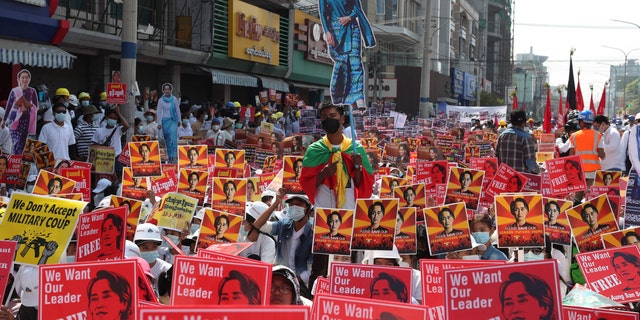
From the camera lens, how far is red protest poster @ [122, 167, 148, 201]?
9797 millimetres

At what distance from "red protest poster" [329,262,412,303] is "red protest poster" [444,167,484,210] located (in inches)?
175

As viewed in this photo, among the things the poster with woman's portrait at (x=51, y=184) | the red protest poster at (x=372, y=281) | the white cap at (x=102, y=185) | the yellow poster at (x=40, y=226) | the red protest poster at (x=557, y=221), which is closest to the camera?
the red protest poster at (x=372, y=281)

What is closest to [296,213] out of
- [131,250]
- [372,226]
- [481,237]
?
[372,226]

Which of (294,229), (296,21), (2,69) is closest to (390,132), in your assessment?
(2,69)

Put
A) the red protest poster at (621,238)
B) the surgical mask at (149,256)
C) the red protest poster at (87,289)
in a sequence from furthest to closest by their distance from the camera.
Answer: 1. the surgical mask at (149,256)
2. the red protest poster at (621,238)
3. the red protest poster at (87,289)

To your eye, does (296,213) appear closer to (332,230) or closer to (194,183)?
(332,230)

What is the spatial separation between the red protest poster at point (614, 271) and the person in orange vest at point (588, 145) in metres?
6.39

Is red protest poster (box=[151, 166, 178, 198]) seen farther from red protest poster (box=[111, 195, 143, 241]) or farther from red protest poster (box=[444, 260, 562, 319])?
red protest poster (box=[444, 260, 562, 319])

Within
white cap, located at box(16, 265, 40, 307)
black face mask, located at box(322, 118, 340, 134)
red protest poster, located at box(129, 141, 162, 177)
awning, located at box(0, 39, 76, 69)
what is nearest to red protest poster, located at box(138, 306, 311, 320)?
white cap, located at box(16, 265, 40, 307)

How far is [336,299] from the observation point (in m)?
3.75

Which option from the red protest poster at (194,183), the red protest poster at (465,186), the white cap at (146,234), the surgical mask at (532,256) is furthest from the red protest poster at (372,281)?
the red protest poster at (194,183)

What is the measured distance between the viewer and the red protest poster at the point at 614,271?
5.95m

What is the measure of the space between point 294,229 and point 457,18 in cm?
7877

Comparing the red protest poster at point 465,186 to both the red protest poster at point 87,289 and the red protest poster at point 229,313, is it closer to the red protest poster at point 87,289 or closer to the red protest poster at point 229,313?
the red protest poster at point 87,289
